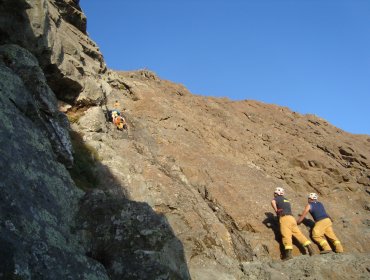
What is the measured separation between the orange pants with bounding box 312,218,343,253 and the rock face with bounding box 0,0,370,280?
0.84 meters

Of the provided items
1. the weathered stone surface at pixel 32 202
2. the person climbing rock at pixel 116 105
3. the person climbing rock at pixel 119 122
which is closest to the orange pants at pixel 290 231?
the weathered stone surface at pixel 32 202

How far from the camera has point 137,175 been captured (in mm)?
14414

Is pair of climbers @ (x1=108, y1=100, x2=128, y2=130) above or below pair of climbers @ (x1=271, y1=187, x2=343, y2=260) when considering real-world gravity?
above

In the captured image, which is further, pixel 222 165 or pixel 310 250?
pixel 222 165

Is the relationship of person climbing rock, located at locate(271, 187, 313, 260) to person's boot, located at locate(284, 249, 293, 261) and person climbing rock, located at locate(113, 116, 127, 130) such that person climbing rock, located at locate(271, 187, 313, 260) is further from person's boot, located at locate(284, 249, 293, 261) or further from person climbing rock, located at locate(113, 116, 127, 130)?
person climbing rock, located at locate(113, 116, 127, 130)

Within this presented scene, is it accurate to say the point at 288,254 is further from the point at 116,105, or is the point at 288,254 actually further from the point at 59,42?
the point at 116,105

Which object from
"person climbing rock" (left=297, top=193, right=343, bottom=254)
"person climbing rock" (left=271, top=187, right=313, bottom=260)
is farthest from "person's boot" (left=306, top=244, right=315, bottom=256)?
"person climbing rock" (left=297, top=193, right=343, bottom=254)

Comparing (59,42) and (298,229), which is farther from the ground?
(59,42)

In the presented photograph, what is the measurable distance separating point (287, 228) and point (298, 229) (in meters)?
0.51

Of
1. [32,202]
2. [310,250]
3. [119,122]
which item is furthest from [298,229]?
[32,202]

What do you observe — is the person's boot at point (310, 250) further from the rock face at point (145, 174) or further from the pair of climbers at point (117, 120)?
the pair of climbers at point (117, 120)

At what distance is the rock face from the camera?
24.2ft

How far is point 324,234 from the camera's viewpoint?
51.3 feet

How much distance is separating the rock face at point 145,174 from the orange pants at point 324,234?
2.75 ft
